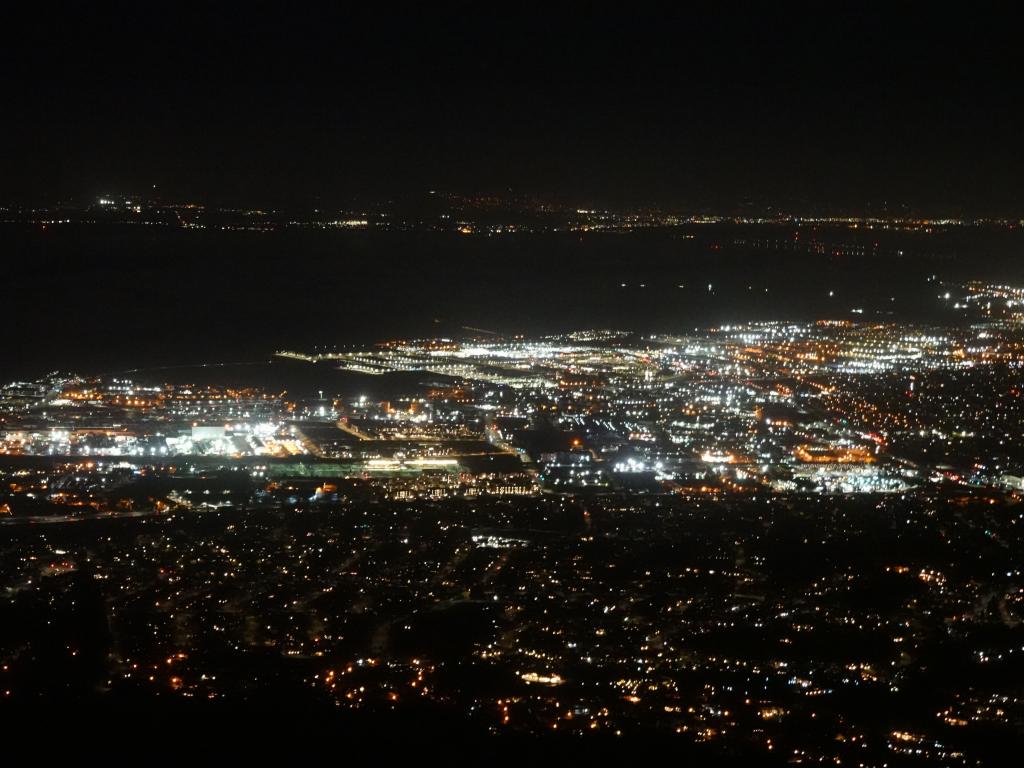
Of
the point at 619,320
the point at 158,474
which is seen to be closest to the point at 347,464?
the point at 158,474

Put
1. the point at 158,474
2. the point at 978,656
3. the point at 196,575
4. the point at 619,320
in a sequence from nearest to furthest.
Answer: the point at 978,656, the point at 196,575, the point at 158,474, the point at 619,320

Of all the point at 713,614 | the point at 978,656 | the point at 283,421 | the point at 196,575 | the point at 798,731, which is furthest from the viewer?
the point at 283,421

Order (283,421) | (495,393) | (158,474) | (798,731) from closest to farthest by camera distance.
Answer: (798,731), (158,474), (283,421), (495,393)

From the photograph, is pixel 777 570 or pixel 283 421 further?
pixel 283 421

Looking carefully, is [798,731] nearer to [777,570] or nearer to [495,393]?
[777,570]

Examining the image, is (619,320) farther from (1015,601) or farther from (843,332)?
(1015,601)

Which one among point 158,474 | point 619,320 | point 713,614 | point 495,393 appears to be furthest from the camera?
point 619,320

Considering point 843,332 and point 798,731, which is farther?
point 843,332

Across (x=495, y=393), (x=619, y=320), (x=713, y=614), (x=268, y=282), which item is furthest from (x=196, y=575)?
(x=268, y=282)
